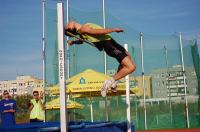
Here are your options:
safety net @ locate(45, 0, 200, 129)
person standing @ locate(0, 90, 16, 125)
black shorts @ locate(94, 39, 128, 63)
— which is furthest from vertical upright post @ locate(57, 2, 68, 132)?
safety net @ locate(45, 0, 200, 129)

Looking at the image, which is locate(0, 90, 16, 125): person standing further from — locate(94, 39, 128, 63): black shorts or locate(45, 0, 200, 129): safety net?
locate(45, 0, 200, 129): safety net

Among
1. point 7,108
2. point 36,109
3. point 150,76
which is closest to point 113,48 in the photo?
point 7,108

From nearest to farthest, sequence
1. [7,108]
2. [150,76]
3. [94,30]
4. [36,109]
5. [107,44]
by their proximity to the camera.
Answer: [94,30]
[107,44]
[7,108]
[36,109]
[150,76]

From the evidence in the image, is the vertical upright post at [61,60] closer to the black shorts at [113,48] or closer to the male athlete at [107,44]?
the male athlete at [107,44]

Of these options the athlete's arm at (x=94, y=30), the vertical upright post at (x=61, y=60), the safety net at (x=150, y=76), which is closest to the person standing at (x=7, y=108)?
the vertical upright post at (x=61, y=60)

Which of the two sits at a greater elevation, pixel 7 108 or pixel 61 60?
pixel 61 60

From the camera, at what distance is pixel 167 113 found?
16031 millimetres

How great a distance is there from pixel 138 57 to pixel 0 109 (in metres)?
8.52

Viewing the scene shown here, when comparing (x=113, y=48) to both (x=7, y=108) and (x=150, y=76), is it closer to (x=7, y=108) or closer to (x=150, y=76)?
(x=7, y=108)

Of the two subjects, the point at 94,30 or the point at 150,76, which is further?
the point at 150,76

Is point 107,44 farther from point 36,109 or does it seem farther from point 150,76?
point 150,76

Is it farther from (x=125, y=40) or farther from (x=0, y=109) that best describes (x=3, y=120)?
(x=125, y=40)

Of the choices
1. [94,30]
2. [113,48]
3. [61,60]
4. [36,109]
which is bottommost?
[36,109]

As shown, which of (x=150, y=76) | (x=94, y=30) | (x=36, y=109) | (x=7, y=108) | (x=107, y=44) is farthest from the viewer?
(x=150, y=76)
